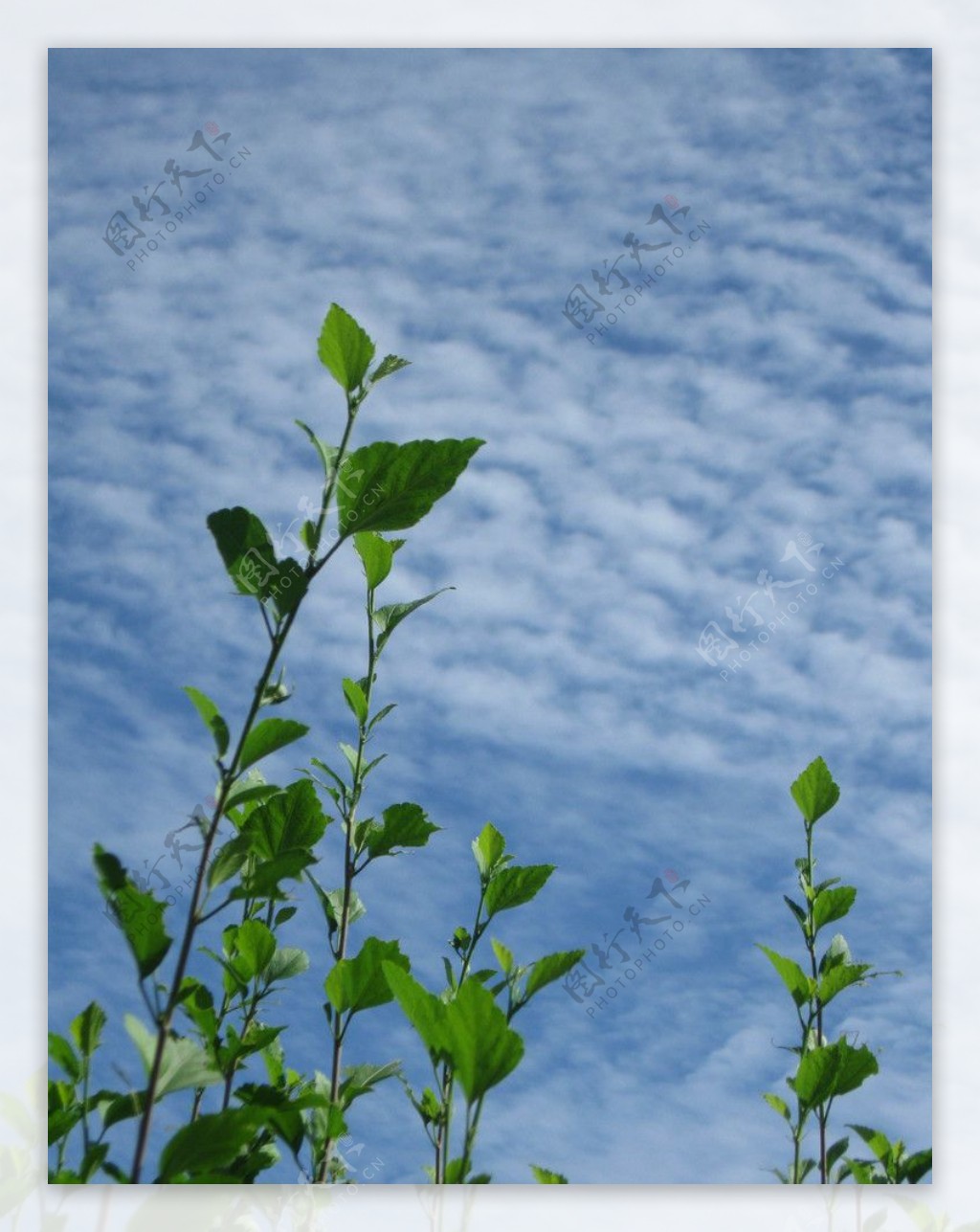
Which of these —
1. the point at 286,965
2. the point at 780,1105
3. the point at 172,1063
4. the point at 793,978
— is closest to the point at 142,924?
the point at 172,1063

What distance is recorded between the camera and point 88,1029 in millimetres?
1223

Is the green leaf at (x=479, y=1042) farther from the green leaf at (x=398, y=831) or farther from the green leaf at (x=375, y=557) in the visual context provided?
the green leaf at (x=375, y=557)

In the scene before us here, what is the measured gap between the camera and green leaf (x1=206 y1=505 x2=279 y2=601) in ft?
3.41

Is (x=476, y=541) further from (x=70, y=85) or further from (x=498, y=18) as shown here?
(x=70, y=85)

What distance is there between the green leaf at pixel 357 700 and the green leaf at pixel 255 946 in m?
0.24

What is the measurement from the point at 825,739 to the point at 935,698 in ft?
0.62

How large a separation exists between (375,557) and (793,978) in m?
0.68

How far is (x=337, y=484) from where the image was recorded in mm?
1067

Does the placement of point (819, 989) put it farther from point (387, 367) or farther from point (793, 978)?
point (387, 367)

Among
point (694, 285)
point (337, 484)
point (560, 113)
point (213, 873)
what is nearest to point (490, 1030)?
point (213, 873)

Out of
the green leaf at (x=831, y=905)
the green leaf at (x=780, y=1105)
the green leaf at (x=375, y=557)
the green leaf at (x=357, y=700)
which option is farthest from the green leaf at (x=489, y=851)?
the green leaf at (x=780, y=1105)

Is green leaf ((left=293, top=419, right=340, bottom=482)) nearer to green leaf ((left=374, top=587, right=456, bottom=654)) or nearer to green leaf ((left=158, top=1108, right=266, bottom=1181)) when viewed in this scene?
green leaf ((left=374, top=587, right=456, bottom=654))

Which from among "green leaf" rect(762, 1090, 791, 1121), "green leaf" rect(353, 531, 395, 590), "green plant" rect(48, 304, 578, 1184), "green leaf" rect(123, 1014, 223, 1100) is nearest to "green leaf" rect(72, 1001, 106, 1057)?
"green plant" rect(48, 304, 578, 1184)

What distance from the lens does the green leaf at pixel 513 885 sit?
4.52 ft
